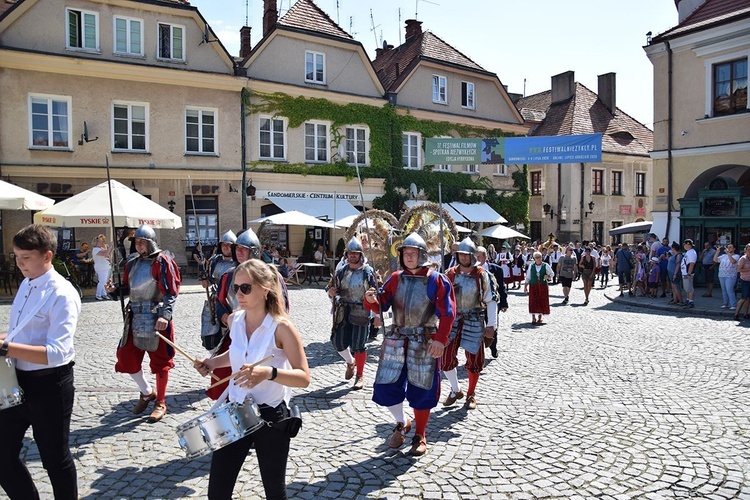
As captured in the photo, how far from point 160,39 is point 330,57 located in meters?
6.77

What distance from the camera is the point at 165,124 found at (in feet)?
67.6

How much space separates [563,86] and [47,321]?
36507mm

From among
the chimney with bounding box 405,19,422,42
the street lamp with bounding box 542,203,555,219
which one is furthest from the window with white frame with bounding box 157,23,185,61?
the street lamp with bounding box 542,203,555,219

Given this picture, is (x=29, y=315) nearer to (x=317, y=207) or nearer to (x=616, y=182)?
(x=317, y=207)

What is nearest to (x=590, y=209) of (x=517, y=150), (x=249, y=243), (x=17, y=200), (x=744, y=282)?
(x=517, y=150)

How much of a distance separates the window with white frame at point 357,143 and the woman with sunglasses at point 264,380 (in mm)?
21349

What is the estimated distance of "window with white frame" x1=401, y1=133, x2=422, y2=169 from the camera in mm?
26688

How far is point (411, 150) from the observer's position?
26875mm

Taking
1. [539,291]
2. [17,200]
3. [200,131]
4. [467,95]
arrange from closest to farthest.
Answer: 1. [539,291]
2. [17,200]
3. [200,131]
4. [467,95]

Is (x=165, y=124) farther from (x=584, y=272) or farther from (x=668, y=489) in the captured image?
(x=668, y=489)

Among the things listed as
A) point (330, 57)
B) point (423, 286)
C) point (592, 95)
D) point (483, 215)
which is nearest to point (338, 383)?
point (423, 286)

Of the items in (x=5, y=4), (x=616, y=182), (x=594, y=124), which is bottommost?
(x=616, y=182)

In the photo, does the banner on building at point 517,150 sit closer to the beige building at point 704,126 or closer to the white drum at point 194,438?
the beige building at point 704,126

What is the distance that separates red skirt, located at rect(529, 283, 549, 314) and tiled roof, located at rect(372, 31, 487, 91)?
15884mm
